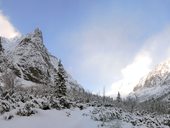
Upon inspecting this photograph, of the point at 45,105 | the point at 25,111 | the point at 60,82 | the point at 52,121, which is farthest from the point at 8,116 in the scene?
the point at 60,82

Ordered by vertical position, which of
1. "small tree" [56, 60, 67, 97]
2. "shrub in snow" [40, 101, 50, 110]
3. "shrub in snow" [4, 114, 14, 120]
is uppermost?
"small tree" [56, 60, 67, 97]

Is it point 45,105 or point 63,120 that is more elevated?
point 45,105

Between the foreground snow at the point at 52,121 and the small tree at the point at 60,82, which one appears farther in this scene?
the small tree at the point at 60,82

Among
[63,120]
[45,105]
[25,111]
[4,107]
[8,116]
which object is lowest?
[8,116]

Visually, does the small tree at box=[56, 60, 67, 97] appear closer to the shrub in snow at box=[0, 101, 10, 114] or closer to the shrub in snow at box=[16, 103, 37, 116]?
the shrub in snow at box=[0, 101, 10, 114]

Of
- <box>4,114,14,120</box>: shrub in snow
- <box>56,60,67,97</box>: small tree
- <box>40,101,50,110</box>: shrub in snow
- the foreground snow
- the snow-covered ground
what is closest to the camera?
the foreground snow

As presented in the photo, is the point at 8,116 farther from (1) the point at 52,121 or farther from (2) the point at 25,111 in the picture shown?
(1) the point at 52,121

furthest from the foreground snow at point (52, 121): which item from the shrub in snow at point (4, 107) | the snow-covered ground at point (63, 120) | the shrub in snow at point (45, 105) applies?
the shrub in snow at point (4, 107)

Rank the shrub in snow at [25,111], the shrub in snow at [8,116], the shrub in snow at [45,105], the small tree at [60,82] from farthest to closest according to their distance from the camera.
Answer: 1. the small tree at [60,82]
2. the shrub in snow at [45,105]
3. the shrub in snow at [25,111]
4. the shrub in snow at [8,116]

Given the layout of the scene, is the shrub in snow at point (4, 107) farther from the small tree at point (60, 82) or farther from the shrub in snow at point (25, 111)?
the small tree at point (60, 82)

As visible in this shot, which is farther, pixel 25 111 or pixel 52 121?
pixel 25 111

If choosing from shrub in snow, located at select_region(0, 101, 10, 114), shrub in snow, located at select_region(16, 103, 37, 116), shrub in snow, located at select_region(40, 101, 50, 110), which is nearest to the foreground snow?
shrub in snow, located at select_region(16, 103, 37, 116)

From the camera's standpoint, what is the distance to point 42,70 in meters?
199

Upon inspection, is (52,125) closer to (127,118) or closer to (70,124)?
(70,124)
